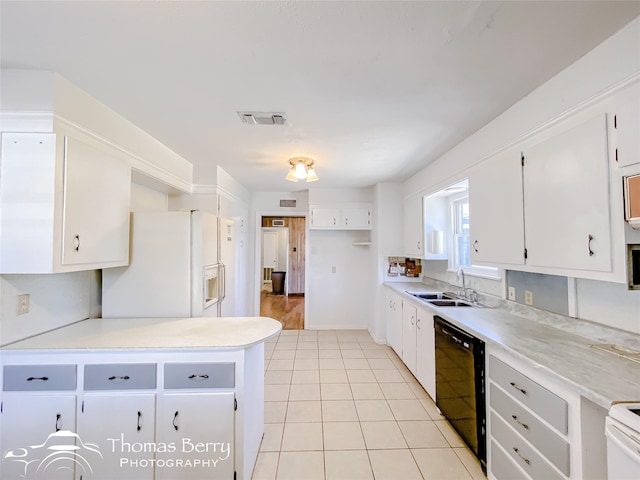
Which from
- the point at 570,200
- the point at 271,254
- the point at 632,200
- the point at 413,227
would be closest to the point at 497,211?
the point at 570,200

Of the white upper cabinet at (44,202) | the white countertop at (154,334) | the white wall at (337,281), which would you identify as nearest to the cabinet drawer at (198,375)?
the white countertop at (154,334)

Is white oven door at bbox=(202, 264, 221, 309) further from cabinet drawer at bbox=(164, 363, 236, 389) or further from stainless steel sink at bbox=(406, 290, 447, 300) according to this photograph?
stainless steel sink at bbox=(406, 290, 447, 300)

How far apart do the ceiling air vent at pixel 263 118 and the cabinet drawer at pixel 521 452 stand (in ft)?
7.99

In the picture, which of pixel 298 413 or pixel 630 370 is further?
pixel 298 413

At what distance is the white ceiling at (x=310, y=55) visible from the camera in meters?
1.10

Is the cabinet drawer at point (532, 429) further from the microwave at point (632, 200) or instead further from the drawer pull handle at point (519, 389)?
the microwave at point (632, 200)

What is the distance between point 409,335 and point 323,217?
227 centimetres

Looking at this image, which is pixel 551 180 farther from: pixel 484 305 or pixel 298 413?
pixel 298 413

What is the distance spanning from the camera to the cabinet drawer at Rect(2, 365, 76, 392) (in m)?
1.46

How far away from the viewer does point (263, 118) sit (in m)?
1.99

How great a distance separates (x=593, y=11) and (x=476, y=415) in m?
2.23

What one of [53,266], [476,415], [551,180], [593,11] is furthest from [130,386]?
[593,11]

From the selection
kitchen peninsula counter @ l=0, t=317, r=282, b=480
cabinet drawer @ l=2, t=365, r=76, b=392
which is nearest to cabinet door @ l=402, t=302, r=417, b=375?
kitchen peninsula counter @ l=0, t=317, r=282, b=480

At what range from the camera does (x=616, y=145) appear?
123 cm
